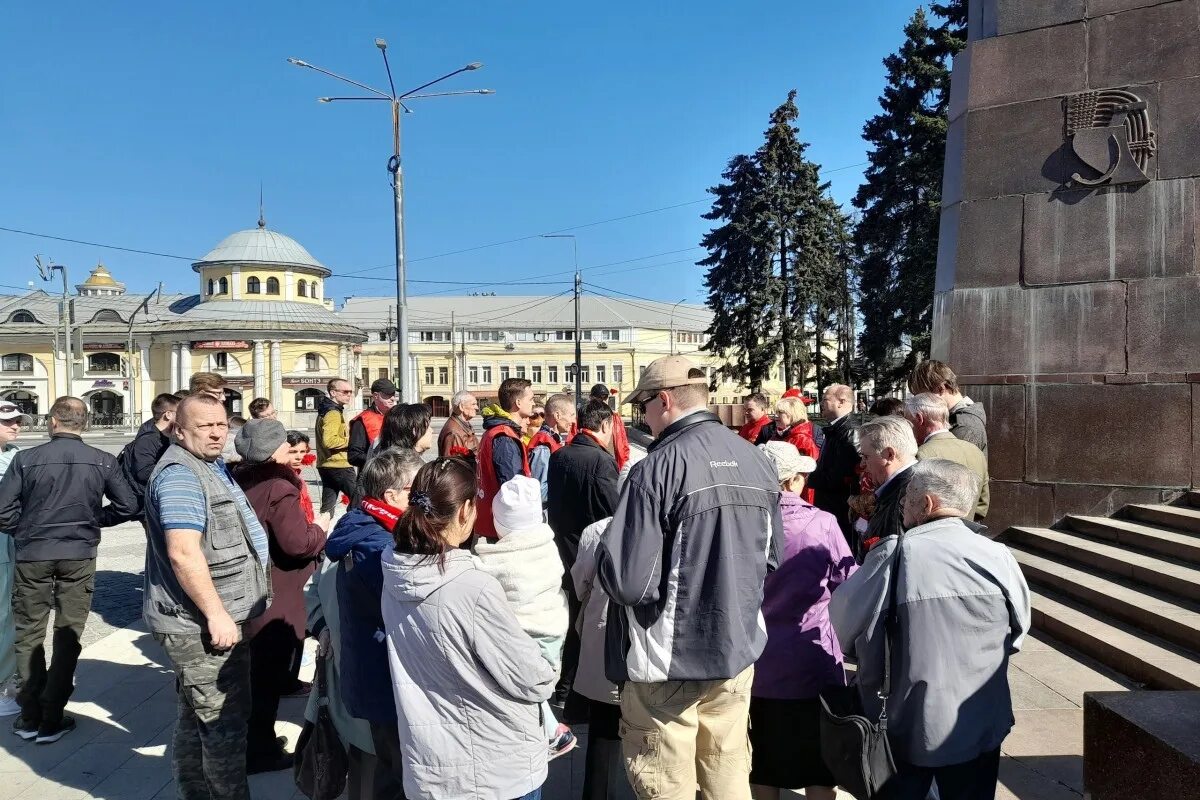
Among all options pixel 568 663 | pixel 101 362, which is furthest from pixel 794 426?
pixel 101 362

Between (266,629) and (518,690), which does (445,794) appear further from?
(266,629)

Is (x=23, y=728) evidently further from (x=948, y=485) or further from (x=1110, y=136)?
(x=1110, y=136)

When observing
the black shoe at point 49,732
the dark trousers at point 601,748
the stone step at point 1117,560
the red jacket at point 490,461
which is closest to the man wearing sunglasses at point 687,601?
the dark trousers at point 601,748

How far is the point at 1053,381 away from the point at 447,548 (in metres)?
6.57

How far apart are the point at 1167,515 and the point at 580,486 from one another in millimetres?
4723

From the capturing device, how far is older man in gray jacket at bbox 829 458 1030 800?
9.14ft

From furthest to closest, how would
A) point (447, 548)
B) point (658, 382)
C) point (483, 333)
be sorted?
point (483, 333)
point (658, 382)
point (447, 548)

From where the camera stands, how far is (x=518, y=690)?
271cm

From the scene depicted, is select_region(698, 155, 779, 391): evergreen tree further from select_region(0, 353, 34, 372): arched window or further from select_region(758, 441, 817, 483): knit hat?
select_region(0, 353, 34, 372): arched window

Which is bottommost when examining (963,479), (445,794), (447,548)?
(445,794)

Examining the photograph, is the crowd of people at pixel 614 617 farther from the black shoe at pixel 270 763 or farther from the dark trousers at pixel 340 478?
the dark trousers at pixel 340 478

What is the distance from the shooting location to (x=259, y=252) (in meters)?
67.2

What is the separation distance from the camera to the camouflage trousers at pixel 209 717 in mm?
3477

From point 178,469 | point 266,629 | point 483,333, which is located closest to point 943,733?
point 178,469
